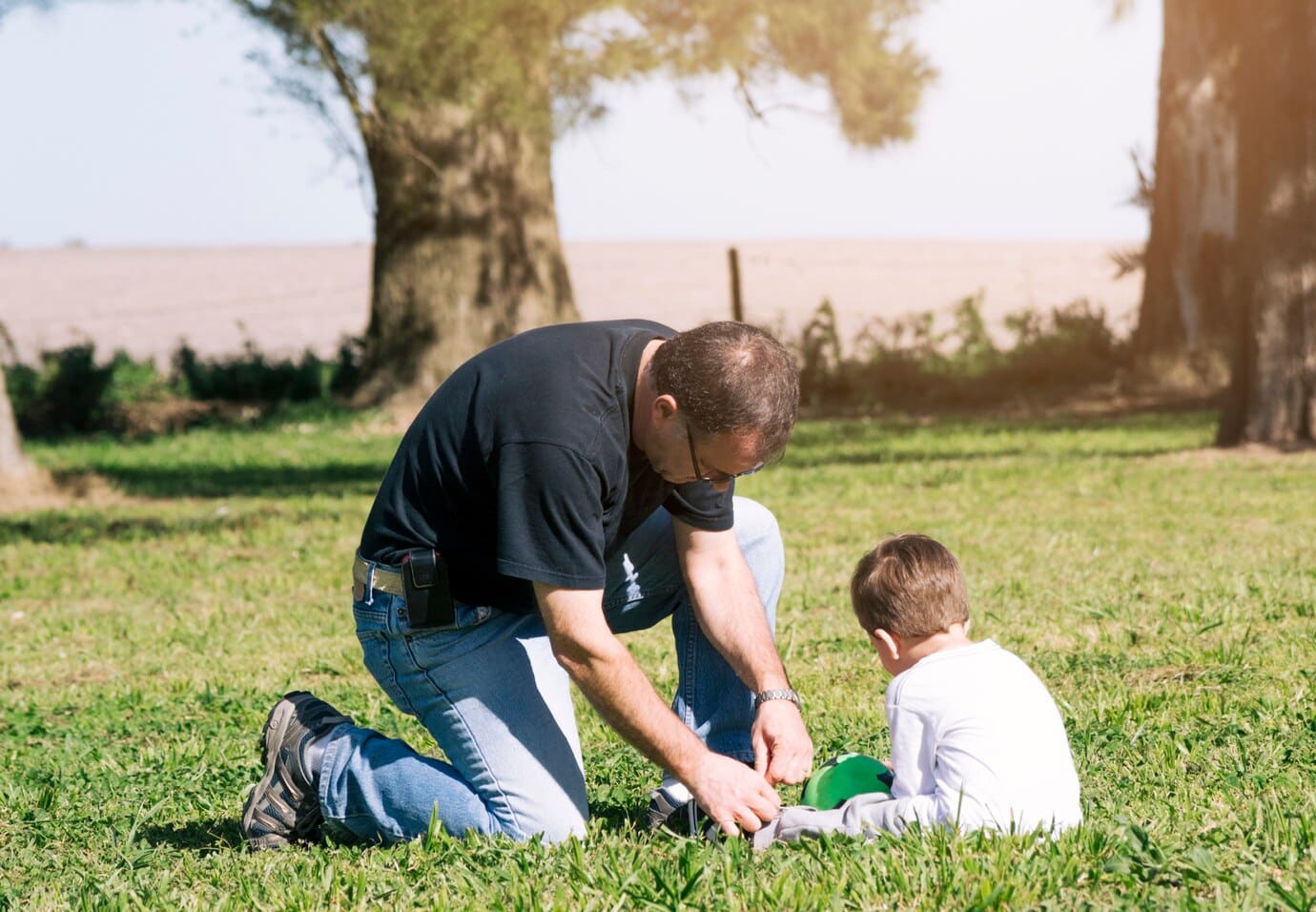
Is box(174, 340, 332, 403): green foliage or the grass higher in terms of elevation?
box(174, 340, 332, 403): green foliage

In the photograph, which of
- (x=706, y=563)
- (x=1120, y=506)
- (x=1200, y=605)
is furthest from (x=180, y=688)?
(x=1120, y=506)

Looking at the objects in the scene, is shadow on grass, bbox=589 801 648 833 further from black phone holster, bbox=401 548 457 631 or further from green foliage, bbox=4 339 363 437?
green foliage, bbox=4 339 363 437

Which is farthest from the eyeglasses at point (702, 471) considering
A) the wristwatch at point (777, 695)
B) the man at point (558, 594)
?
the wristwatch at point (777, 695)

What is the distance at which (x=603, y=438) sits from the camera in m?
3.29

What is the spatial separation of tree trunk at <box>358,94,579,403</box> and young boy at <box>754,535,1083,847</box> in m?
13.2

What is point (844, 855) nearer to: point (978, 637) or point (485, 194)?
point (978, 637)

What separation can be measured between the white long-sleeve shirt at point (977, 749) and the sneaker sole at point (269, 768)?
1393 millimetres

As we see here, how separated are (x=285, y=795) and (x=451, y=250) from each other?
13.4m

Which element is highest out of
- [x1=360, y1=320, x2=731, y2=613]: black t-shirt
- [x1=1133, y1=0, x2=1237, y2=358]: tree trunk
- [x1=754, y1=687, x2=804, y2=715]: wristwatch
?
[x1=1133, y1=0, x2=1237, y2=358]: tree trunk

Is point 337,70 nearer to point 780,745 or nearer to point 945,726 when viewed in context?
point 780,745

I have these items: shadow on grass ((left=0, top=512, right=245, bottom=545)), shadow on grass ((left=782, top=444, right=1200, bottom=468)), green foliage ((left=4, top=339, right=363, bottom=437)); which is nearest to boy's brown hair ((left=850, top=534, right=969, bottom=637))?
shadow on grass ((left=0, top=512, right=245, bottom=545))

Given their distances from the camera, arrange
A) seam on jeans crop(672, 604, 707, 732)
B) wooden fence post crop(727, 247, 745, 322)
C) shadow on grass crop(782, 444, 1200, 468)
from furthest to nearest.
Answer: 1. wooden fence post crop(727, 247, 745, 322)
2. shadow on grass crop(782, 444, 1200, 468)
3. seam on jeans crop(672, 604, 707, 732)

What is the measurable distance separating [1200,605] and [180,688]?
3.94 meters

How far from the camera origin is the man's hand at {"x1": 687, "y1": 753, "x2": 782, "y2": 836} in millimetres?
3211
